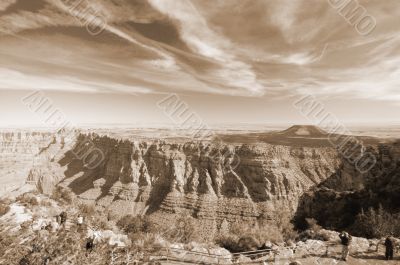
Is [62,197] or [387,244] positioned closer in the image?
[387,244]

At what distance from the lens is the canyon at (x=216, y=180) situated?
1238 inches

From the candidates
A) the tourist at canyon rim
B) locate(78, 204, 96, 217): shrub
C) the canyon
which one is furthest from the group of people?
locate(78, 204, 96, 217): shrub

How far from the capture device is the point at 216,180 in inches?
1825

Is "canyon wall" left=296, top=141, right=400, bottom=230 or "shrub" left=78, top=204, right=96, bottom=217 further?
"canyon wall" left=296, top=141, right=400, bottom=230

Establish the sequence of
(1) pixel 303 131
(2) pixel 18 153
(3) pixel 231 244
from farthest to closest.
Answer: (1) pixel 303 131 → (2) pixel 18 153 → (3) pixel 231 244

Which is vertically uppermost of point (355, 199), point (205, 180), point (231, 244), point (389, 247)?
point (355, 199)

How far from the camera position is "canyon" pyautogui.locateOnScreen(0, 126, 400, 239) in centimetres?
3144

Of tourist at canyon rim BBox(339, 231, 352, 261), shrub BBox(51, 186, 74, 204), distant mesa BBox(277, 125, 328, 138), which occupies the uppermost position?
distant mesa BBox(277, 125, 328, 138)

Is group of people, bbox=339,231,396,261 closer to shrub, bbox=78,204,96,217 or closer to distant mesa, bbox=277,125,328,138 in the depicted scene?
shrub, bbox=78,204,96,217

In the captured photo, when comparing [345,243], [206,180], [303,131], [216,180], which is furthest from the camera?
[303,131]

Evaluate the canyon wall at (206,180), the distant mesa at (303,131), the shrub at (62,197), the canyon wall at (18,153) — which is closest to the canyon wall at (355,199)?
the canyon wall at (206,180)

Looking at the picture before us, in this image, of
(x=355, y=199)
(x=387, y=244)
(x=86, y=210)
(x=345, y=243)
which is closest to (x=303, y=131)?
(x=355, y=199)

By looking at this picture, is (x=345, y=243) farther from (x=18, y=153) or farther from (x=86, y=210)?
(x=18, y=153)

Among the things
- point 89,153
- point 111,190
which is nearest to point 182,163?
point 111,190
